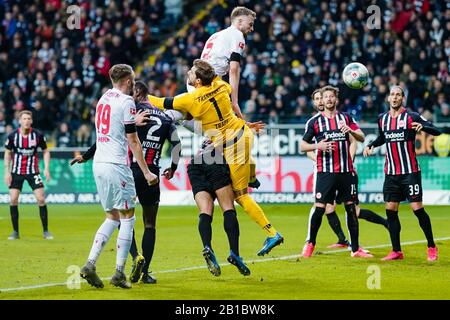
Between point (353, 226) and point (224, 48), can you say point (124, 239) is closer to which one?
point (224, 48)

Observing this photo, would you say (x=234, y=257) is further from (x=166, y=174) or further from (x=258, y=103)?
(x=258, y=103)

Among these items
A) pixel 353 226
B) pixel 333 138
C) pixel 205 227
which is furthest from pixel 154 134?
pixel 353 226

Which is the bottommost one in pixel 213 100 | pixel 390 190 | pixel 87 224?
pixel 87 224

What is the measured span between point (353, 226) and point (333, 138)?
3.94 feet

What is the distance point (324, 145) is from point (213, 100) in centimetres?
227

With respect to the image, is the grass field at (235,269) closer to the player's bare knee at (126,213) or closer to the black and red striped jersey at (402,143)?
the player's bare knee at (126,213)

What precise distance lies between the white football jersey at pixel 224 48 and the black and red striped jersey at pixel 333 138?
1.53 m

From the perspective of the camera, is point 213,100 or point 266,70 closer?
point 213,100

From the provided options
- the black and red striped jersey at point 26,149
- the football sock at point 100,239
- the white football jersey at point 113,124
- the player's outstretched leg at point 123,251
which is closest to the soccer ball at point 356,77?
the white football jersey at point 113,124

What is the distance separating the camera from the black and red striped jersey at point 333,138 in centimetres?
1209

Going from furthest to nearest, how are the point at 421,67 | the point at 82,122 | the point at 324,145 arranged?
the point at 82,122, the point at 421,67, the point at 324,145

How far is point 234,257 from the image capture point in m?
9.98
